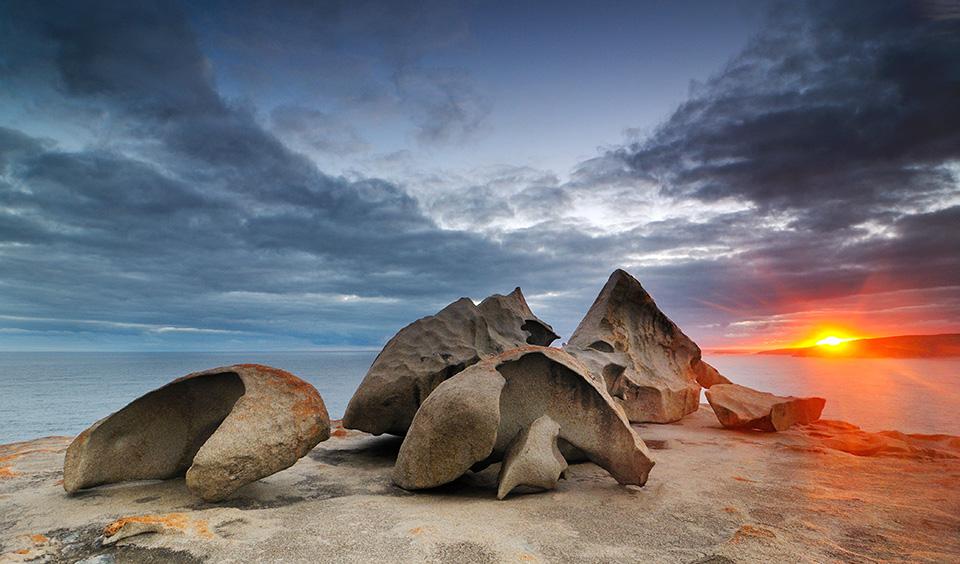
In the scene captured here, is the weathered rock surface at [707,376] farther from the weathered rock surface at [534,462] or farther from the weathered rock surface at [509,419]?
the weathered rock surface at [534,462]

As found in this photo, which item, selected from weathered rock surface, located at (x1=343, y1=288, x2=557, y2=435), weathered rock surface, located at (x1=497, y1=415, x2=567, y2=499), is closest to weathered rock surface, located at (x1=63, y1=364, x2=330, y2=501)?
weathered rock surface, located at (x1=343, y1=288, x2=557, y2=435)

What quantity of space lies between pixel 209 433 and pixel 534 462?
3838mm

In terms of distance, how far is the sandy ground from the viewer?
12.0 ft

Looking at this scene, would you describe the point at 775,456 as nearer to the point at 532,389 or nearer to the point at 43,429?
the point at 532,389

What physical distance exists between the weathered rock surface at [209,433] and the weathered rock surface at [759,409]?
25.2 ft

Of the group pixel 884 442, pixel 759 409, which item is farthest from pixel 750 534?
pixel 759 409

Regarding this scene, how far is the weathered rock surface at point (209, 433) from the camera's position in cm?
482

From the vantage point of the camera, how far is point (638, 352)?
460 inches

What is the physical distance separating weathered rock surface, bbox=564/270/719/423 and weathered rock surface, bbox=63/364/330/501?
5.61 meters

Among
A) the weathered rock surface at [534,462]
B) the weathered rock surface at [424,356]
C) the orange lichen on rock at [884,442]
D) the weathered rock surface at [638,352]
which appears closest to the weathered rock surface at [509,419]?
the weathered rock surface at [534,462]

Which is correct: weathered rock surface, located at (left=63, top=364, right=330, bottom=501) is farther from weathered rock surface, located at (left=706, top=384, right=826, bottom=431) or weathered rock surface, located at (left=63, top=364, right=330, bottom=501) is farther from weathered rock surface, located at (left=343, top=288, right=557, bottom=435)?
weathered rock surface, located at (left=706, top=384, right=826, bottom=431)

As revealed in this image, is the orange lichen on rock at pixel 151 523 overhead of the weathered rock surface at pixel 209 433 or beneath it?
beneath

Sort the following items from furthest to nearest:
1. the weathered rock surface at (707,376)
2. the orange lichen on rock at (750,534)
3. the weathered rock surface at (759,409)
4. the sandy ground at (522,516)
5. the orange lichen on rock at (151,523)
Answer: the weathered rock surface at (707,376)
the weathered rock surface at (759,409)
the orange lichen on rock at (750,534)
the orange lichen on rock at (151,523)
the sandy ground at (522,516)

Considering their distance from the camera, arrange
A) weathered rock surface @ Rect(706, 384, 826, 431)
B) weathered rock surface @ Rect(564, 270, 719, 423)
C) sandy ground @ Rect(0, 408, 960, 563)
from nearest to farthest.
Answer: sandy ground @ Rect(0, 408, 960, 563) → weathered rock surface @ Rect(706, 384, 826, 431) → weathered rock surface @ Rect(564, 270, 719, 423)
